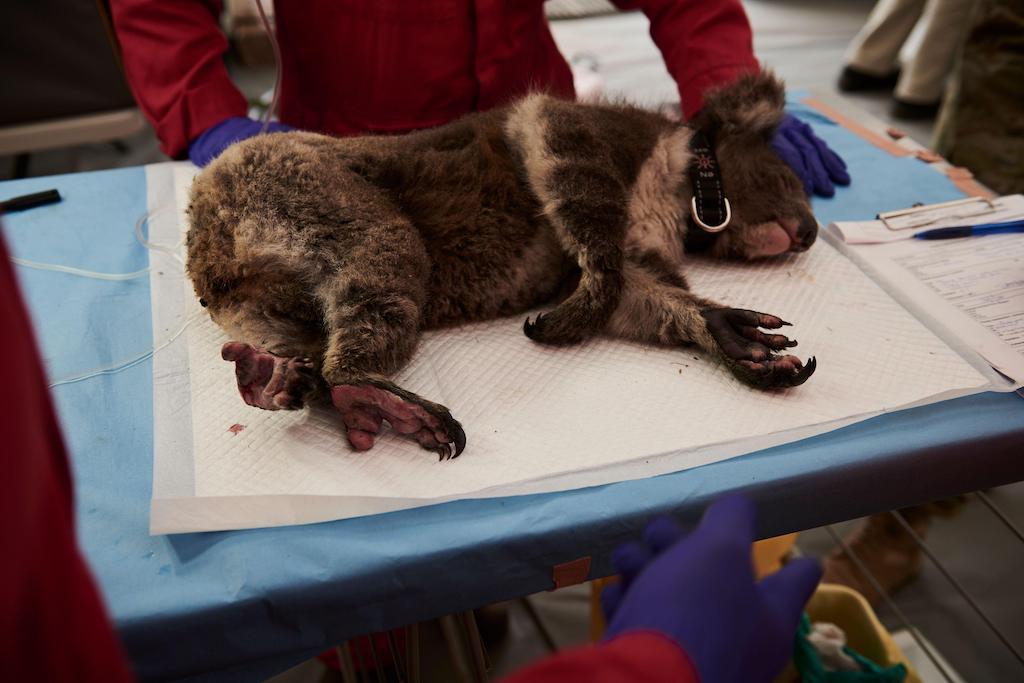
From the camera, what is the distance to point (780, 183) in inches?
84.7

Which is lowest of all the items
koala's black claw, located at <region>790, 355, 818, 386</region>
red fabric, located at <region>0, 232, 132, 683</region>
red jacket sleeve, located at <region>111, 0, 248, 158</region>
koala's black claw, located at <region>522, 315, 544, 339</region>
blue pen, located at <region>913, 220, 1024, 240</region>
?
koala's black claw, located at <region>522, 315, 544, 339</region>

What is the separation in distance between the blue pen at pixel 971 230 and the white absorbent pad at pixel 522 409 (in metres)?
0.32

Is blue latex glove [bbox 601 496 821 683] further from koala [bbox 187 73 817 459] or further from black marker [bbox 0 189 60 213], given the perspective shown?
black marker [bbox 0 189 60 213]

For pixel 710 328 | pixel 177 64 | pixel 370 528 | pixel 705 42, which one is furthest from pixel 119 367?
pixel 705 42

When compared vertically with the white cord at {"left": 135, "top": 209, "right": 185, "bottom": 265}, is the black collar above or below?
above

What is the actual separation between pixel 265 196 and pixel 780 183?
4.89 feet

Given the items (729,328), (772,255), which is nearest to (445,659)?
(729,328)

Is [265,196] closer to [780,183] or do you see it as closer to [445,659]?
[445,659]

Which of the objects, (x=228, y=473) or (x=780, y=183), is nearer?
(x=228, y=473)

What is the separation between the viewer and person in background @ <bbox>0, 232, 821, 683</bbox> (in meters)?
0.49

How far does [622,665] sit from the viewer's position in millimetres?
674

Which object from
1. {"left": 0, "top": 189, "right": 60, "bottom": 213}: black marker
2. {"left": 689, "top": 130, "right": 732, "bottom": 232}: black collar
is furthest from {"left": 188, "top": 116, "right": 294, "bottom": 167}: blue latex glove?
{"left": 689, "top": 130, "right": 732, "bottom": 232}: black collar

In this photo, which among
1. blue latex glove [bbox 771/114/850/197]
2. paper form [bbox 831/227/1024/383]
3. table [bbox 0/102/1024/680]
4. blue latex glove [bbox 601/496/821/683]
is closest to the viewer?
blue latex glove [bbox 601/496/821/683]

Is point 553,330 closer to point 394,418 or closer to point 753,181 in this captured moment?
point 394,418
